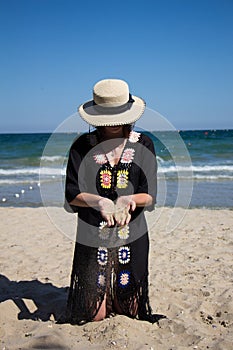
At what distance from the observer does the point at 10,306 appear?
388 centimetres

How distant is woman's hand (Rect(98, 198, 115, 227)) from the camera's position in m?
2.89

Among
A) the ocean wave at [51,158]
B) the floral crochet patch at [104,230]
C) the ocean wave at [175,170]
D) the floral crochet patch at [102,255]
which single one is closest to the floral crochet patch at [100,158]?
the floral crochet patch at [104,230]

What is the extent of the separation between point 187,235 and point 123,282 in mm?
3896

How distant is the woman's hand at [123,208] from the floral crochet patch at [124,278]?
0.46 m

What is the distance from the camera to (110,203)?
292 centimetres

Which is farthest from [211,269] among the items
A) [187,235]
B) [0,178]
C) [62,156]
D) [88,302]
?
[62,156]

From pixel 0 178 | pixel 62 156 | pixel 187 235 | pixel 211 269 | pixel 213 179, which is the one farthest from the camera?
pixel 62 156

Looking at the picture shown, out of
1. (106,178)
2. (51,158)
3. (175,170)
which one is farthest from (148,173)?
(51,158)

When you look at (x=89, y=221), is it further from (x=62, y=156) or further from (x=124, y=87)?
(x=62, y=156)

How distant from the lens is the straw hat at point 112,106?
2.85 meters

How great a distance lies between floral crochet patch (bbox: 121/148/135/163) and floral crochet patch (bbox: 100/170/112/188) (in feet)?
0.45

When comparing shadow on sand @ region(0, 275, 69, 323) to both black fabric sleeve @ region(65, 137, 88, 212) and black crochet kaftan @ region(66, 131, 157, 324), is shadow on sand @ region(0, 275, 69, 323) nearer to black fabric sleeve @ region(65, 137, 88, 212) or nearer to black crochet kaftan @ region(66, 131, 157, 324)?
black crochet kaftan @ region(66, 131, 157, 324)

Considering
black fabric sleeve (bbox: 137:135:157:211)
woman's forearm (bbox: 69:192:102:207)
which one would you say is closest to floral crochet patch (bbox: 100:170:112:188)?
woman's forearm (bbox: 69:192:102:207)

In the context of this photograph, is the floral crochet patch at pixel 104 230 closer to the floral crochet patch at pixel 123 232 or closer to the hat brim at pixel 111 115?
the floral crochet patch at pixel 123 232
